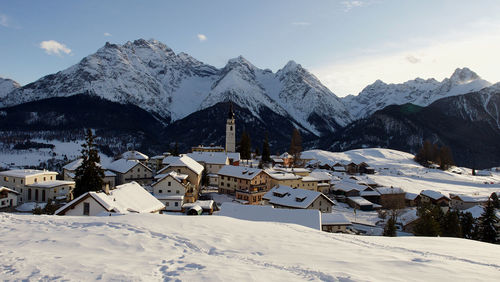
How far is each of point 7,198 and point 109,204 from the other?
1447 inches

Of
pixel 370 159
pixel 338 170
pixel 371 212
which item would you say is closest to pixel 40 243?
pixel 371 212

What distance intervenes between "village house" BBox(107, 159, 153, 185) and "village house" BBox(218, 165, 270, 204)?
19.8m

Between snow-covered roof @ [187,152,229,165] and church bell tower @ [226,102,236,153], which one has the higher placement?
church bell tower @ [226,102,236,153]

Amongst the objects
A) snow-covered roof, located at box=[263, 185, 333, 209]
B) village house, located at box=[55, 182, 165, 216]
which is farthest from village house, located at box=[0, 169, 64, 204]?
snow-covered roof, located at box=[263, 185, 333, 209]

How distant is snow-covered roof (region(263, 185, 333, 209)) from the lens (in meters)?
53.7

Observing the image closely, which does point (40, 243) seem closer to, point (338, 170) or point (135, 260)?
point (135, 260)

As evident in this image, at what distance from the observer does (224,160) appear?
277ft

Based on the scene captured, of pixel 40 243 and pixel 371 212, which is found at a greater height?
pixel 40 243

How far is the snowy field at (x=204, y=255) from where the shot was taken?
11.1 metres

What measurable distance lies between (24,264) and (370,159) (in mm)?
139564

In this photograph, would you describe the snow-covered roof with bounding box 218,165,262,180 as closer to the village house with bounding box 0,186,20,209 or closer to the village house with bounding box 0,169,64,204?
the village house with bounding box 0,169,64,204

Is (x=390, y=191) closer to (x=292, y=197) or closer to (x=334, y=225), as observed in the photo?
(x=292, y=197)

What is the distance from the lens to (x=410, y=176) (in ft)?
348

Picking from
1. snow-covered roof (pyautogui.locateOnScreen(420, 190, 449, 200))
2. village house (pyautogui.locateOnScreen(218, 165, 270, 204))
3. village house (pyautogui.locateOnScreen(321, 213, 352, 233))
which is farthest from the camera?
snow-covered roof (pyautogui.locateOnScreen(420, 190, 449, 200))
